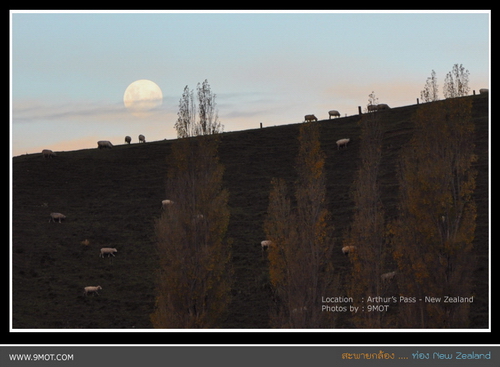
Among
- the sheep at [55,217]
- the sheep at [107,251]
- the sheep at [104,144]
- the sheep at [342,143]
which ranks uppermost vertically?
the sheep at [104,144]

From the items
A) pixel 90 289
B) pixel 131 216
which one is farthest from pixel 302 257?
pixel 131 216

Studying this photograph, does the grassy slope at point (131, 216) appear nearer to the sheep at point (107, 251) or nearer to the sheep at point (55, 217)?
the sheep at point (107, 251)

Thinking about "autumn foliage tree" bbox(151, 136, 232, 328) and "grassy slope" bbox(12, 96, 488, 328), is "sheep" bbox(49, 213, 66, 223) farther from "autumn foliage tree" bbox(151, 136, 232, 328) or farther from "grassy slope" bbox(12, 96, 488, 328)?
"autumn foliage tree" bbox(151, 136, 232, 328)

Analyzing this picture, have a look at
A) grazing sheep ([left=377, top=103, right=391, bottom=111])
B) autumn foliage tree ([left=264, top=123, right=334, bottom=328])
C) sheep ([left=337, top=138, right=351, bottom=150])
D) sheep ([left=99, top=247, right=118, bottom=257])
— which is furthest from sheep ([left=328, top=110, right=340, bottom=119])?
autumn foliage tree ([left=264, top=123, right=334, bottom=328])

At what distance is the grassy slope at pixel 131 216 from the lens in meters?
37.8

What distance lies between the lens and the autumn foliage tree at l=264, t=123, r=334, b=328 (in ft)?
90.7

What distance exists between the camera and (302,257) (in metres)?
29.4

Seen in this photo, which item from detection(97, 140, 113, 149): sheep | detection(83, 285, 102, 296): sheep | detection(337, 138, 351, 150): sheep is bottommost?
detection(83, 285, 102, 296): sheep

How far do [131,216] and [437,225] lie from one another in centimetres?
3345

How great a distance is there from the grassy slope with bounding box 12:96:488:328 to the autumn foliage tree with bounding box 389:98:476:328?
16.0ft

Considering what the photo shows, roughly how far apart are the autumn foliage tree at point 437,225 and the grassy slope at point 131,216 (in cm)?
487

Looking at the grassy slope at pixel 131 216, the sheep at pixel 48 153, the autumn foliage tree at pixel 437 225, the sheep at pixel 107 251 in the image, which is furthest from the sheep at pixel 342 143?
the autumn foliage tree at pixel 437 225

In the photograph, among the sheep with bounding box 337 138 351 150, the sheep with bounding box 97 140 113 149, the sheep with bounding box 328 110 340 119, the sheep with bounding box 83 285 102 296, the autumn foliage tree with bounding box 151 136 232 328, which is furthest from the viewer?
the sheep with bounding box 328 110 340 119

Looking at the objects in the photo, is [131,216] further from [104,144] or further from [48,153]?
[104,144]
